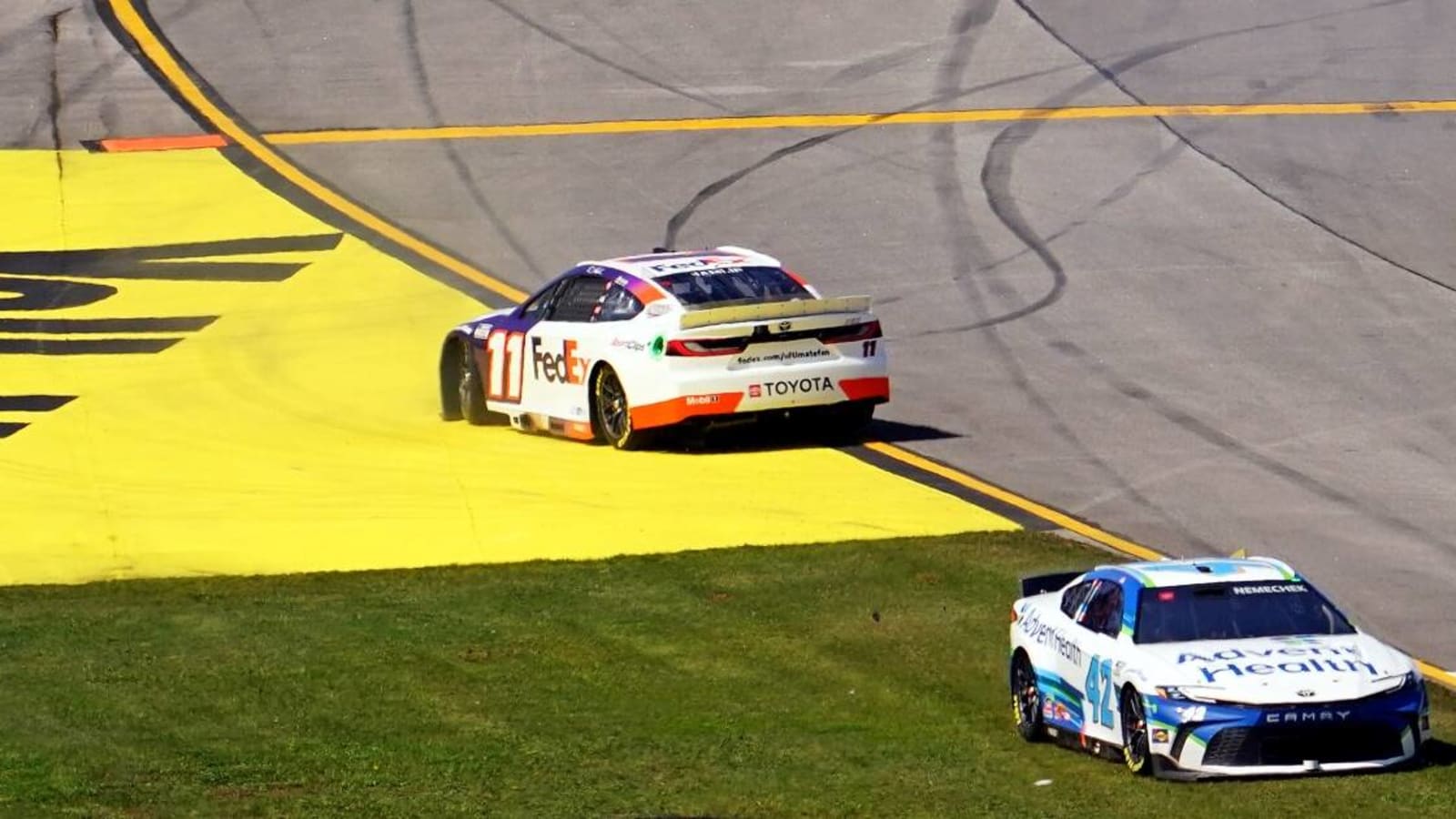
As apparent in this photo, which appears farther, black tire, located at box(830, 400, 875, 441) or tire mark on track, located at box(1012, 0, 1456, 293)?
tire mark on track, located at box(1012, 0, 1456, 293)

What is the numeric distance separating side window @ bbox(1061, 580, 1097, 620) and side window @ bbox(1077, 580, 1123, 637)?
11cm

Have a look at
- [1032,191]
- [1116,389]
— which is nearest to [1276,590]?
[1116,389]

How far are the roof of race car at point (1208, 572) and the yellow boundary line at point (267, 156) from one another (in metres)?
13.5

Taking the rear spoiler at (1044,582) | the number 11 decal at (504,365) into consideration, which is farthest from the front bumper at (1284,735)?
the number 11 decal at (504,365)

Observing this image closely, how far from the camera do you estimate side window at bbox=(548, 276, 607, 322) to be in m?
21.4

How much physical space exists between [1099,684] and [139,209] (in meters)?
18.7

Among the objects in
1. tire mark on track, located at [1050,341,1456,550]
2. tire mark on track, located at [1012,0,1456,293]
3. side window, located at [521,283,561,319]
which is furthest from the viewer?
A: tire mark on track, located at [1012,0,1456,293]

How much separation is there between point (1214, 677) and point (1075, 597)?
1.64 meters

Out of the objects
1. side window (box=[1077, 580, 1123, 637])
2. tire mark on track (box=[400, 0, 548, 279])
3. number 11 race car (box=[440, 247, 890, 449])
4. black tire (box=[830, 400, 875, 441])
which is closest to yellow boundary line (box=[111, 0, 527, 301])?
tire mark on track (box=[400, 0, 548, 279])

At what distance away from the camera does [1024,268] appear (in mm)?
27156

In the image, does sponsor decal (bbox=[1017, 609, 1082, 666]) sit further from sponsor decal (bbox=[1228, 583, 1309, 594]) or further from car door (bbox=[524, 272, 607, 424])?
car door (bbox=[524, 272, 607, 424])

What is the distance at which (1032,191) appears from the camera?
2992 centimetres

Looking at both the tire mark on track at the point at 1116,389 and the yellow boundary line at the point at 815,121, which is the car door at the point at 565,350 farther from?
the yellow boundary line at the point at 815,121

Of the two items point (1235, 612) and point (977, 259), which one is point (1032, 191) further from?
point (1235, 612)
